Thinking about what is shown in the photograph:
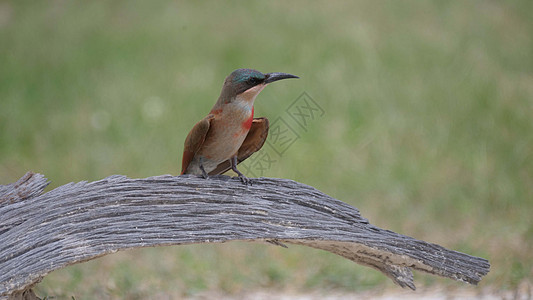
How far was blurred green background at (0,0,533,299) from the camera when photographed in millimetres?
4922

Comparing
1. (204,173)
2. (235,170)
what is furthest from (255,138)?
(204,173)

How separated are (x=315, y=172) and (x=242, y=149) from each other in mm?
3088

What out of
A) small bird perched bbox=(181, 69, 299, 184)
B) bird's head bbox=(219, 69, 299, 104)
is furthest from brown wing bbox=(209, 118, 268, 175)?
bird's head bbox=(219, 69, 299, 104)

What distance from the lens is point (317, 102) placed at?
6.39 m

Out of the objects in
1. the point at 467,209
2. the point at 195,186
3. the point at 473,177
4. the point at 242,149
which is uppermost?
the point at 473,177

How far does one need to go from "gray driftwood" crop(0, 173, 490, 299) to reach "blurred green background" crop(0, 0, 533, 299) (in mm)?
1552

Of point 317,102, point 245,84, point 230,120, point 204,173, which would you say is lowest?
point 204,173

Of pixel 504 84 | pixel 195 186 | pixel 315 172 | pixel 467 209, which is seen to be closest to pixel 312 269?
pixel 315 172

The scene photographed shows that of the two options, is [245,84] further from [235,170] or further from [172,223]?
[172,223]

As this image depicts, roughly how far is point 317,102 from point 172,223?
13.0ft

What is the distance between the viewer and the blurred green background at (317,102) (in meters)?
4.92

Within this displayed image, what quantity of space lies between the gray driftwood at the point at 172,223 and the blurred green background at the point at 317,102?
1.55 m

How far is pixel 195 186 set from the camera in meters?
2.77

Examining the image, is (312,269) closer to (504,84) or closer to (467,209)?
(467,209)
